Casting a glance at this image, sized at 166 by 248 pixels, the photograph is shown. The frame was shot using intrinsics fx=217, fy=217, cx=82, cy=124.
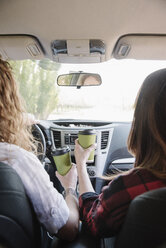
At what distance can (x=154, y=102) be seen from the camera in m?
1.03

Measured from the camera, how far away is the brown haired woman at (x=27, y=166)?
41.7 inches

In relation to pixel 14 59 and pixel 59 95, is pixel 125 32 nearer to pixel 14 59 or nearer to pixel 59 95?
pixel 14 59

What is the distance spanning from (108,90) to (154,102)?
2.60 m

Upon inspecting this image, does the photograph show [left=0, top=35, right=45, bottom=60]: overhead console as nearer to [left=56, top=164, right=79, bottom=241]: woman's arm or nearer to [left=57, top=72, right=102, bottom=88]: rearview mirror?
[left=57, top=72, right=102, bottom=88]: rearview mirror

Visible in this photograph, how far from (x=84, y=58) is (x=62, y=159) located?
3.99 feet

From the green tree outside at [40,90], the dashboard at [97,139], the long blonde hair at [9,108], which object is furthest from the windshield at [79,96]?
the long blonde hair at [9,108]

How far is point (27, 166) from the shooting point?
106cm

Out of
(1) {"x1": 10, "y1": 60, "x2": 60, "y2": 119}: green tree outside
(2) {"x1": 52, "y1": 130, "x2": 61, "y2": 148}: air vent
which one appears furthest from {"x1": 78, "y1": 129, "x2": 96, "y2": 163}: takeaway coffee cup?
(1) {"x1": 10, "y1": 60, "x2": 60, "y2": 119}: green tree outside

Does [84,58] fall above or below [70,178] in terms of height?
above

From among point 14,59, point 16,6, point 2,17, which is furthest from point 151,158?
point 14,59

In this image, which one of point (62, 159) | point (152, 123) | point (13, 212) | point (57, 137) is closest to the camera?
point (13, 212)

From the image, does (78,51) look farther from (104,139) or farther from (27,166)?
(27,166)

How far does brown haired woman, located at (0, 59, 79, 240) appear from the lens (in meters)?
1.06

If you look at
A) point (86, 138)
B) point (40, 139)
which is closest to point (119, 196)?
point (86, 138)
